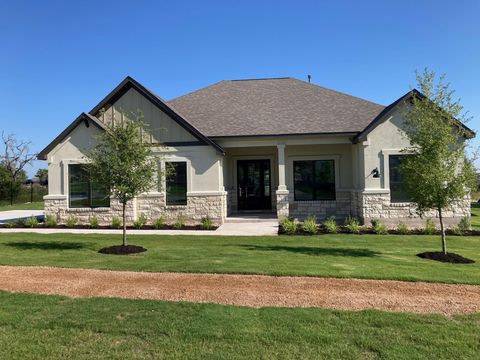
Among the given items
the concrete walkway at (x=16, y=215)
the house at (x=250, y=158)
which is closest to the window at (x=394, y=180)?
the house at (x=250, y=158)

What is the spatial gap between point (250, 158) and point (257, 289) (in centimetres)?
1306

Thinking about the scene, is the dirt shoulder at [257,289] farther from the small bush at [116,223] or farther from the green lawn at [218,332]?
the small bush at [116,223]

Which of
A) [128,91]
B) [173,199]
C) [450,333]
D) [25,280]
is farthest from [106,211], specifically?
[450,333]

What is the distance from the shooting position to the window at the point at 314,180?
17672mm

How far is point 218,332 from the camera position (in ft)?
15.8

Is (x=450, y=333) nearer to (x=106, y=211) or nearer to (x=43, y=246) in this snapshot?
(x=43, y=246)

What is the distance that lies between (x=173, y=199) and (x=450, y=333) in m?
12.8

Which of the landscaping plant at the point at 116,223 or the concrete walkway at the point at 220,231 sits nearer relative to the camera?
the concrete walkway at the point at 220,231

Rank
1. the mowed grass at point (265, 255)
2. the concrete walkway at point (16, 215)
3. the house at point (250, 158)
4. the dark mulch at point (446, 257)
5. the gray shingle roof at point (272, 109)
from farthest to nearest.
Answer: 1. the concrete walkway at point (16, 215)
2. the gray shingle roof at point (272, 109)
3. the house at point (250, 158)
4. the dark mulch at point (446, 257)
5. the mowed grass at point (265, 255)

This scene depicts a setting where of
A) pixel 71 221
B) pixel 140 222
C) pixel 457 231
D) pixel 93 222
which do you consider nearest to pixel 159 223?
pixel 140 222

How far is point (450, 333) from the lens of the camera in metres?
4.81

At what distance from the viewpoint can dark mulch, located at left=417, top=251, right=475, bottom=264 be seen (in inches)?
355

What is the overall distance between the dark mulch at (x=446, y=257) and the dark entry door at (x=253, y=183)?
34.1 feet

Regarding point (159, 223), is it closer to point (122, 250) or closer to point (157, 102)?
point (157, 102)
